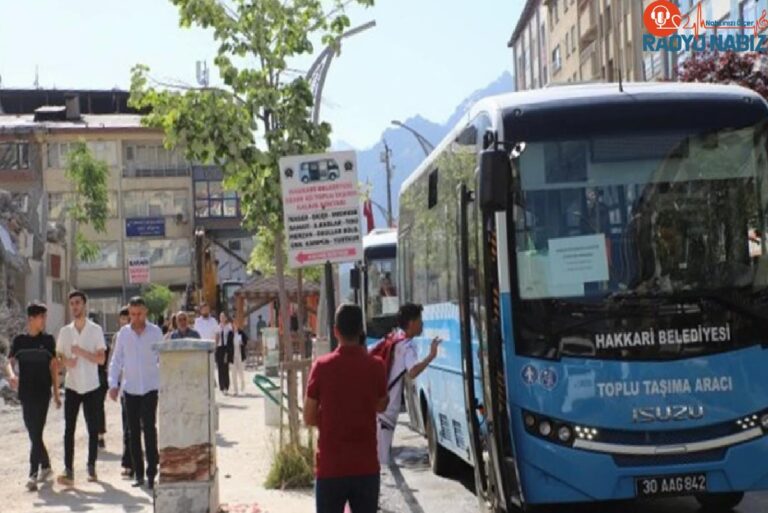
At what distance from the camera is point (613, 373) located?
923 centimetres

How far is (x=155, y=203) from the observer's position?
8475cm

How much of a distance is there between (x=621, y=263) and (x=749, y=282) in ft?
3.08

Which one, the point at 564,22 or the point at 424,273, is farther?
the point at 564,22

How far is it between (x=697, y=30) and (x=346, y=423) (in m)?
34.4

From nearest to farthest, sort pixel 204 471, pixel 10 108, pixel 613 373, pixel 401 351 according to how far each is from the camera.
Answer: pixel 613 373 → pixel 204 471 → pixel 401 351 → pixel 10 108

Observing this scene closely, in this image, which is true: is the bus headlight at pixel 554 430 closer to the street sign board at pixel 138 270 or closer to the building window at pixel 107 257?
the street sign board at pixel 138 270

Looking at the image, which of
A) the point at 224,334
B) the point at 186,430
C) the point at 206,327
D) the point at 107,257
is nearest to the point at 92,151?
the point at 107,257

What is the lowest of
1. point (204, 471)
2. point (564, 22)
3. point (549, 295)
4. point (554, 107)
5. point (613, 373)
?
point (204, 471)

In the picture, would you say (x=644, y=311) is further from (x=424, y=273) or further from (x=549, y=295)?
(x=424, y=273)

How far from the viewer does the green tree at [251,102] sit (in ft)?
47.2

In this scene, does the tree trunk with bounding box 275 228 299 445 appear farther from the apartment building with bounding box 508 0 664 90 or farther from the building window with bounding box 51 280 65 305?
the building window with bounding box 51 280 65 305

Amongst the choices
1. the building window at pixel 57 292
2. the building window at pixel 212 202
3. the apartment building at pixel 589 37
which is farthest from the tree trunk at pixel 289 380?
the building window at pixel 212 202

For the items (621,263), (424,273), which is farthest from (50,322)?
(621,263)

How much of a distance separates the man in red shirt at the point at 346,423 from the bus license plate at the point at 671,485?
2.70m
